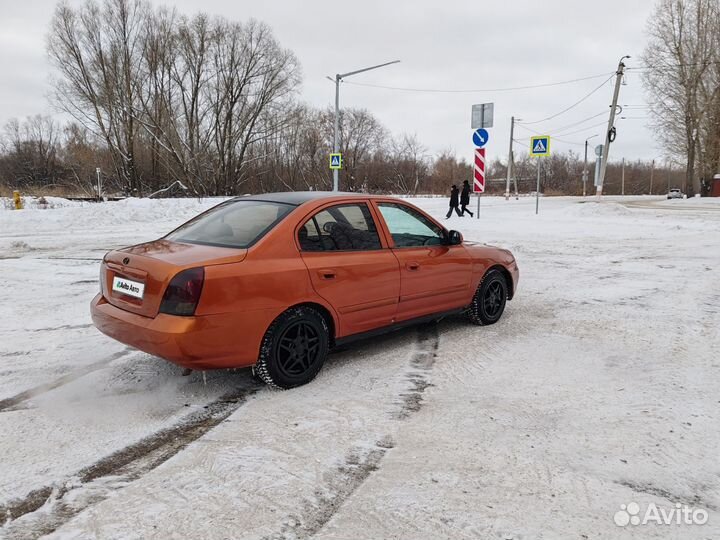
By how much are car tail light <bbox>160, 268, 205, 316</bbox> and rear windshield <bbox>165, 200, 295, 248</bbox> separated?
0.52m

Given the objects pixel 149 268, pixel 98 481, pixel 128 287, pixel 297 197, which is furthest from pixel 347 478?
pixel 297 197

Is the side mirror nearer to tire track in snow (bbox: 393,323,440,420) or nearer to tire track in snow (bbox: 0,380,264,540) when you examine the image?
tire track in snow (bbox: 393,323,440,420)

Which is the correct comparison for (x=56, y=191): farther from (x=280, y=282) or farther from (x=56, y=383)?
(x=280, y=282)

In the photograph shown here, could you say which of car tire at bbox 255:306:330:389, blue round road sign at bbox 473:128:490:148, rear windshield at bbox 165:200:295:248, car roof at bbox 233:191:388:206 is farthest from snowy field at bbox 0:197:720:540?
blue round road sign at bbox 473:128:490:148

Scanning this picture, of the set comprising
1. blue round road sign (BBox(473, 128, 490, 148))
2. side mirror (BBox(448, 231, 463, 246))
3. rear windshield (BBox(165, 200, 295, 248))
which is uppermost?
blue round road sign (BBox(473, 128, 490, 148))

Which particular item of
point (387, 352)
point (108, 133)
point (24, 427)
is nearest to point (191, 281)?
point (24, 427)

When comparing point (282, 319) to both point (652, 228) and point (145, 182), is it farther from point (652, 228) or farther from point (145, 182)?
point (145, 182)

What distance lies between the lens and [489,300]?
5.85 meters

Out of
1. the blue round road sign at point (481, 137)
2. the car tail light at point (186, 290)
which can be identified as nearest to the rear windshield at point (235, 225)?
the car tail light at point (186, 290)

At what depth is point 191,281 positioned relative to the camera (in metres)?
3.42

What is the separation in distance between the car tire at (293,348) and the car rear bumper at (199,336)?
0.36 ft

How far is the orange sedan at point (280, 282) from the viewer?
11.5ft

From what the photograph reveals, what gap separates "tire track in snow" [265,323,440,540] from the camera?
238cm

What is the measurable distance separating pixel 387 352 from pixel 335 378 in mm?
805
